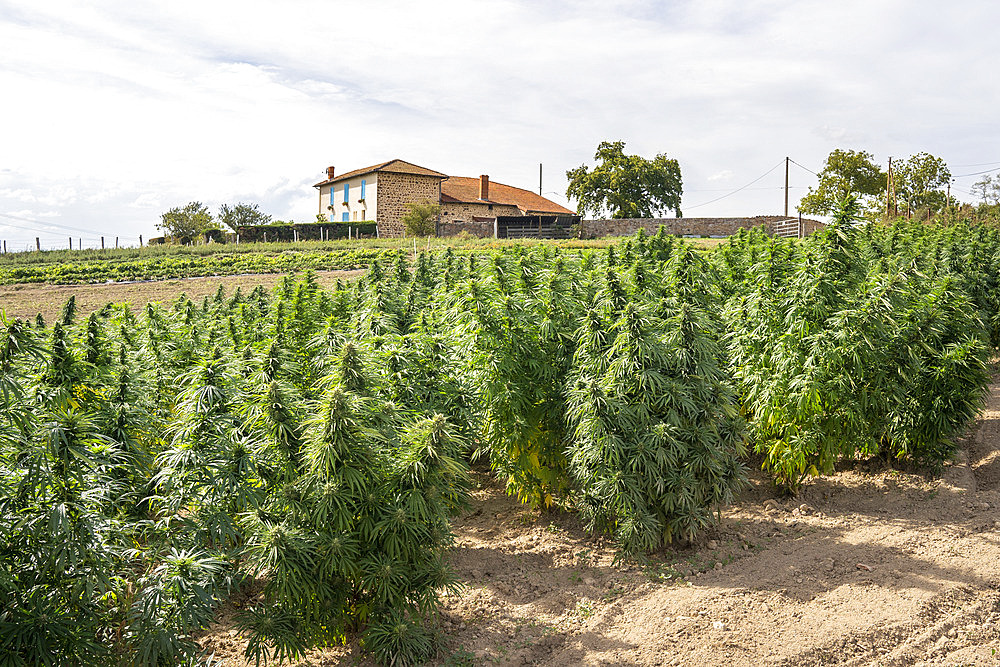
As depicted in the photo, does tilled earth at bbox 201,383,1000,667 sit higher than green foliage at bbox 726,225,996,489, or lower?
lower

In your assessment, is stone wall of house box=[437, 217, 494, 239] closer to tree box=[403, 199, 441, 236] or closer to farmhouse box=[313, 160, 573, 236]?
→ farmhouse box=[313, 160, 573, 236]

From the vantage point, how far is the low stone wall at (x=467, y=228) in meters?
37.8

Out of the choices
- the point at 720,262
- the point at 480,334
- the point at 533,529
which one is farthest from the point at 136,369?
the point at 720,262

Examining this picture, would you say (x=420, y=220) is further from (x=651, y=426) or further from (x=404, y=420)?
(x=404, y=420)

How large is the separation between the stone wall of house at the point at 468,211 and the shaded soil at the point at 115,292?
916 inches

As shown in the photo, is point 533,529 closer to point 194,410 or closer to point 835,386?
point 835,386

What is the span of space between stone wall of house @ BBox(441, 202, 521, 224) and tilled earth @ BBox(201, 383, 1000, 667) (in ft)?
132

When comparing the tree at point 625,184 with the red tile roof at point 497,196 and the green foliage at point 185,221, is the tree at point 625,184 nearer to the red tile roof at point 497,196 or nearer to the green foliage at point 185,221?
the red tile roof at point 497,196

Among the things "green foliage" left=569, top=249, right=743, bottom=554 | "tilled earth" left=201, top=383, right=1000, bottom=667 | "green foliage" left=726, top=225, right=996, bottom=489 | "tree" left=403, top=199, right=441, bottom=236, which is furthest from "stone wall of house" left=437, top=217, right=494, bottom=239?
"green foliage" left=569, top=249, right=743, bottom=554

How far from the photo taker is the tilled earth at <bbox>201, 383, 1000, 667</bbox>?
164 inches

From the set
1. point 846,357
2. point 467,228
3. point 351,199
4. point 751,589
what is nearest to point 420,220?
point 467,228

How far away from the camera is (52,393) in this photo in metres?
3.62

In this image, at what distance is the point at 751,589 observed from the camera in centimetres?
484

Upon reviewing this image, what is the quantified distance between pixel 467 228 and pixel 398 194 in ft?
26.8
